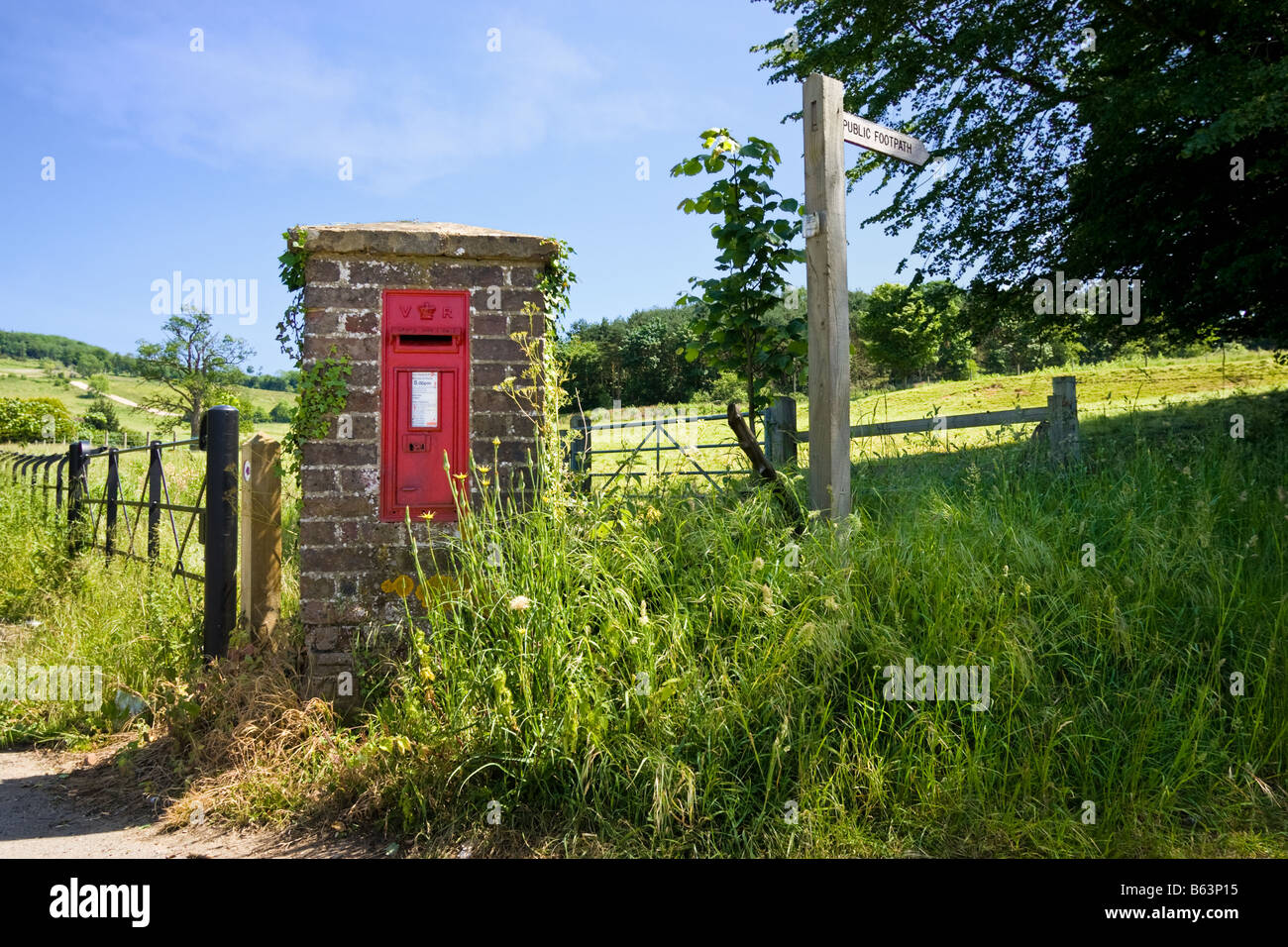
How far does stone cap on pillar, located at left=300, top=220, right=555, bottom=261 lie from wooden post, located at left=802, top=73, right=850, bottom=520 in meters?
1.57

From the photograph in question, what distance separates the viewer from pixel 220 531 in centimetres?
488

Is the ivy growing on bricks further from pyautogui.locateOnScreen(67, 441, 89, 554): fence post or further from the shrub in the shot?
the shrub

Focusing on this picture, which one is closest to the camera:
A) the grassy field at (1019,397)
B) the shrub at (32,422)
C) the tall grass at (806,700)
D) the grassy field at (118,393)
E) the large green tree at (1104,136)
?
the tall grass at (806,700)

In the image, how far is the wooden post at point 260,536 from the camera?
4770mm

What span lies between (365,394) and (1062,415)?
6.39 metres

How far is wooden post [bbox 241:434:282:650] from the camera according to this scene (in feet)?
15.6

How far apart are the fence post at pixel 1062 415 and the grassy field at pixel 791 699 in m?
2.61

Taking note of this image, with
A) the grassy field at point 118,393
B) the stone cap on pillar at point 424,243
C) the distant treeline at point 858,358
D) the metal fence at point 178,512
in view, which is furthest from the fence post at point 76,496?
the grassy field at point 118,393

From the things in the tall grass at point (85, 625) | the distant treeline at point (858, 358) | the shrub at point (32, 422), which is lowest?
the tall grass at point (85, 625)

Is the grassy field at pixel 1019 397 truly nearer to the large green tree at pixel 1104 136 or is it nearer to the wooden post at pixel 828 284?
the large green tree at pixel 1104 136

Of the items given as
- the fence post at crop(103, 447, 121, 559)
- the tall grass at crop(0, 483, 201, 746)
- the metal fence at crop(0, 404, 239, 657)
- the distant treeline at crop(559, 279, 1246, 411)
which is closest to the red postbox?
the metal fence at crop(0, 404, 239, 657)

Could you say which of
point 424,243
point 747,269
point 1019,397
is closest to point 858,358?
point 1019,397

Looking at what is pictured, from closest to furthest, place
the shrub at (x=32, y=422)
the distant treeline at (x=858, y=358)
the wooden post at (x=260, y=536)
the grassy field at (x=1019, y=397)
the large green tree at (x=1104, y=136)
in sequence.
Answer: the wooden post at (x=260, y=536) < the large green tree at (x=1104, y=136) < the grassy field at (x=1019, y=397) < the shrub at (x=32, y=422) < the distant treeline at (x=858, y=358)

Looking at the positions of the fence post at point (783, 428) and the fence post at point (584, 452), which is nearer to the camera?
the fence post at point (584, 452)
